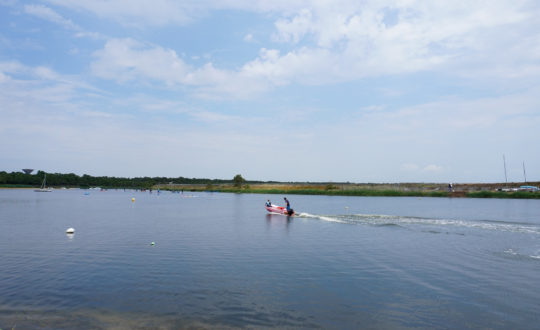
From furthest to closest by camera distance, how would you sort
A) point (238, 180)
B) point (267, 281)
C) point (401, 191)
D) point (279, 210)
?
point (238, 180) < point (401, 191) < point (279, 210) < point (267, 281)

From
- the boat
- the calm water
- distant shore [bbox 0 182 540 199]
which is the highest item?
distant shore [bbox 0 182 540 199]

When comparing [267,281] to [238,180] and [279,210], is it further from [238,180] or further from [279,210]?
[238,180]

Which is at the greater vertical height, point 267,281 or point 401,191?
point 401,191

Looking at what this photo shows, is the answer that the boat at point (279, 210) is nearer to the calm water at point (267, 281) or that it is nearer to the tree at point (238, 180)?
the calm water at point (267, 281)

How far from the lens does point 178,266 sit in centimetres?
1930

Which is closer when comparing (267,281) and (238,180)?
(267,281)

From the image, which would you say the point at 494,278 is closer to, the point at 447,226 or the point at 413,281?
the point at 413,281

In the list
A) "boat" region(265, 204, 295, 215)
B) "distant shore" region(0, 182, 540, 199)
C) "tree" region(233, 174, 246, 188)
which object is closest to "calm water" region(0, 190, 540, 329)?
"boat" region(265, 204, 295, 215)

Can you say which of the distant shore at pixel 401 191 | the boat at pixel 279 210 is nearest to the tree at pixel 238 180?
the distant shore at pixel 401 191

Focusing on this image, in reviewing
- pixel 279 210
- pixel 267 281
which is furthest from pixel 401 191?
pixel 267 281

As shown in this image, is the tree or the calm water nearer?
the calm water

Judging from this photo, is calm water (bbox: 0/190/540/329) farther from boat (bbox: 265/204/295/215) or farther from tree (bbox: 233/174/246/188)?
tree (bbox: 233/174/246/188)

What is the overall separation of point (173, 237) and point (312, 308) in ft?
63.9

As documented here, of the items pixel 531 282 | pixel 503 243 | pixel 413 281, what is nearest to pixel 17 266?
pixel 413 281
